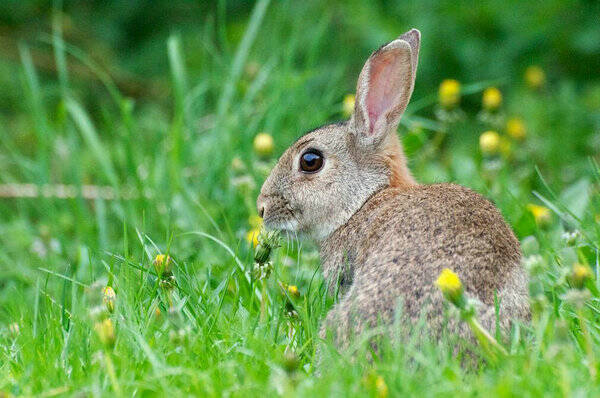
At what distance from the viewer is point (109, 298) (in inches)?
134

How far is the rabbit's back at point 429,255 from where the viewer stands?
10.2 feet

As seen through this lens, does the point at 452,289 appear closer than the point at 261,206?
Yes

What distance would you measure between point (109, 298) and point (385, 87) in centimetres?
169

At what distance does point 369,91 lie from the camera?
14.3ft

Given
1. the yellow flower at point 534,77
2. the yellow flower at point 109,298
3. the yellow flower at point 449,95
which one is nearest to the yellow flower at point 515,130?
the yellow flower at point 534,77

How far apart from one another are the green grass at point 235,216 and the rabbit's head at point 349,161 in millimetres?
223

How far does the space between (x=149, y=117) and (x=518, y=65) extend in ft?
9.45

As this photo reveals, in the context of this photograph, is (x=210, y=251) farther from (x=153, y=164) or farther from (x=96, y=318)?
(x=96, y=318)

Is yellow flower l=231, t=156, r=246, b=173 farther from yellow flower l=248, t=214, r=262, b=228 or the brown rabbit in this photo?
the brown rabbit

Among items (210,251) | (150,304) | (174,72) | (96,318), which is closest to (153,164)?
(174,72)

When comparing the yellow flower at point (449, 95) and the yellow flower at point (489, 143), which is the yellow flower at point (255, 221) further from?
the yellow flower at point (449, 95)

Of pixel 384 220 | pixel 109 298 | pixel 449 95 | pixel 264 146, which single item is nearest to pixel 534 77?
pixel 449 95

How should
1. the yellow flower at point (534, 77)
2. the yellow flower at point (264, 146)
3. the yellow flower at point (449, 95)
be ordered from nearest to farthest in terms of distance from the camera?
the yellow flower at point (264, 146) → the yellow flower at point (449, 95) → the yellow flower at point (534, 77)

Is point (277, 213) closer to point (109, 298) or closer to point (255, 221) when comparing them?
point (255, 221)
